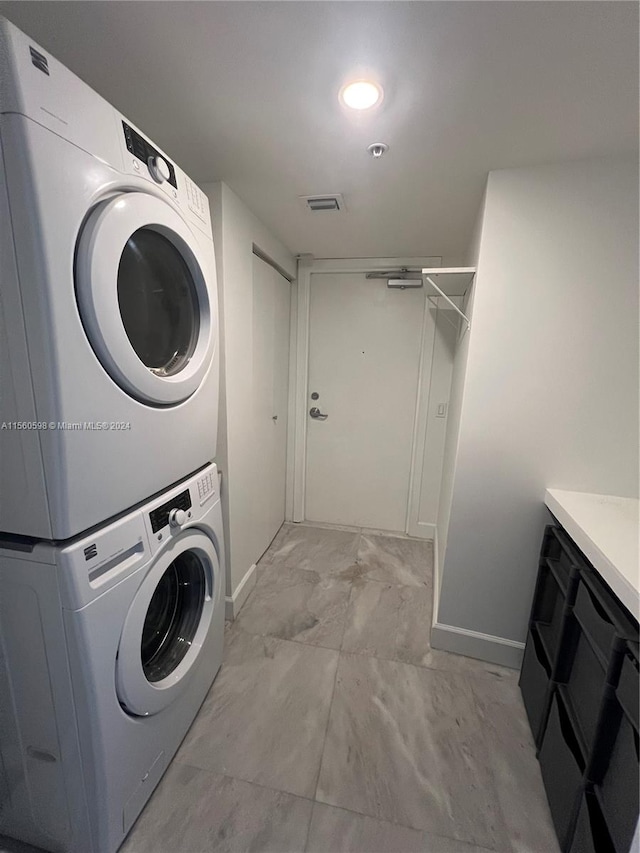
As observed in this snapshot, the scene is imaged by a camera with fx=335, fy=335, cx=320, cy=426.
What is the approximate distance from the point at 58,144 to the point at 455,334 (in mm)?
2303

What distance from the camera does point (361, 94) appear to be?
0.96 meters

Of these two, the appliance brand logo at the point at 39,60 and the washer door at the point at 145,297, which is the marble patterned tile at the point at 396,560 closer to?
the washer door at the point at 145,297

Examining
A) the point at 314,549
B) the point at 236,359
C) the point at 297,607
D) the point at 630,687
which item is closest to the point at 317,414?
the point at 314,549

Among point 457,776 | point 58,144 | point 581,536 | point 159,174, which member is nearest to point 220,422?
point 159,174

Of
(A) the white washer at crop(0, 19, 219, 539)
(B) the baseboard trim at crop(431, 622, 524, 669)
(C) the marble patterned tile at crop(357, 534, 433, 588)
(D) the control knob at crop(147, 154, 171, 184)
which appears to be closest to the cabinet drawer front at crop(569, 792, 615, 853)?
(B) the baseboard trim at crop(431, 622, 524, 669)

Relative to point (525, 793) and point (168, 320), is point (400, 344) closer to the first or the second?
point (168, 320)

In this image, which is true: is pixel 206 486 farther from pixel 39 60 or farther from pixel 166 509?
pixel 39 60

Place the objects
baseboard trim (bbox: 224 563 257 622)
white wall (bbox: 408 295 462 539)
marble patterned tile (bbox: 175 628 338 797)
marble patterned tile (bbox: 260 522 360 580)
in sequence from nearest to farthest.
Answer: marble patterned tile (bbox: 175 628 338 797)
baseboard trim (bbox: 224 563 257 622)
marble patterned tile (bbox: 260 522 360 580)
white wall (bbox: 408 295 462 539)

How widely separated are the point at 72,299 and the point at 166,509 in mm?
592

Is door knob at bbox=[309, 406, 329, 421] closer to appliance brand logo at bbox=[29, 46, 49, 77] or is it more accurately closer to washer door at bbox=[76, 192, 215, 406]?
washer door at bbox=[76, 192, 215, 406]

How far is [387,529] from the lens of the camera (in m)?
2.79

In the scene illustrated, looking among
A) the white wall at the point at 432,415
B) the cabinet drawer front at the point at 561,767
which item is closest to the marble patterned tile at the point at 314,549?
the white wall at the point at 432,415

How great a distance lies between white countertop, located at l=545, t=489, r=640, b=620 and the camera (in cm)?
83

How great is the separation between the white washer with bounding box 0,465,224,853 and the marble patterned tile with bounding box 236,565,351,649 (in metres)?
0.75
